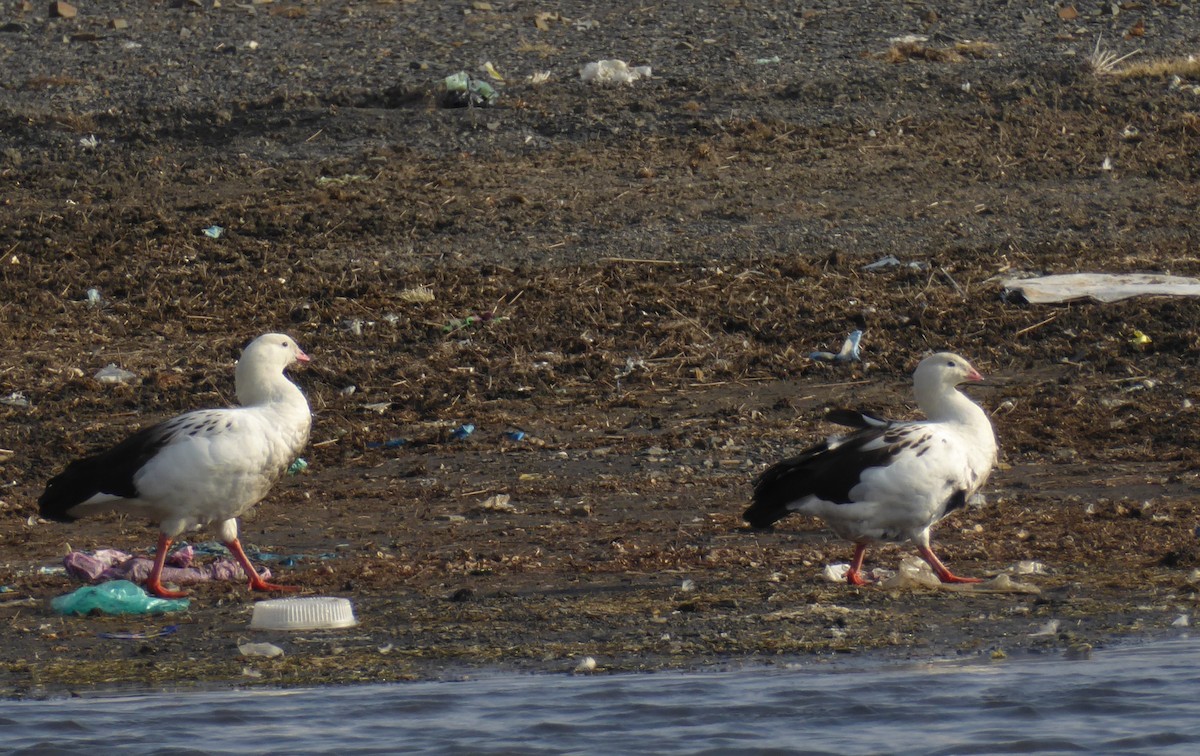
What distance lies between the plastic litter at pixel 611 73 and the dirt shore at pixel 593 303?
243 millimetres

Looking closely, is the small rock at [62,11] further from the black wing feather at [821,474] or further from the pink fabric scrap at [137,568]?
the black wing feather at [821,474]

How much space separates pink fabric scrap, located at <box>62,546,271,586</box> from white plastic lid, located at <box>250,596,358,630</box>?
0.86 m

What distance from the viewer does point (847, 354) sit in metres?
11.3

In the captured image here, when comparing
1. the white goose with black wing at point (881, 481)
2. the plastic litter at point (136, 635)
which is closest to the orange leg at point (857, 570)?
the white goose with black wing at point (881, 481)

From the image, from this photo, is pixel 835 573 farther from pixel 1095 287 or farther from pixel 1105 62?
pixel 1105 62

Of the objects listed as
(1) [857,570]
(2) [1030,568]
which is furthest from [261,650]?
(2) [1030,568]

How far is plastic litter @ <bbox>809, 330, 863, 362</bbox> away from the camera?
37.0 feet

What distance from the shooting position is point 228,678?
7.05m

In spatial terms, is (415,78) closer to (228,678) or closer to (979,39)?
(979,39)

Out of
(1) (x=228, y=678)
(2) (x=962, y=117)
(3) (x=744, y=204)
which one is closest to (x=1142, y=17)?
(2) (x=962, y=117)

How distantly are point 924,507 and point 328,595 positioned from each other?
8.45 ft

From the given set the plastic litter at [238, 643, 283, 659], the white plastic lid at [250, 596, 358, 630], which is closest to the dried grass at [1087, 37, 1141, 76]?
the white plastic lid at [250, 596, 358, 630]

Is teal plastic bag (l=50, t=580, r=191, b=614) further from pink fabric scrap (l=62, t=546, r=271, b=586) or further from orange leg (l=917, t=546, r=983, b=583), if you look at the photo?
orange leg (l=917, t=546, r=983, b=583)

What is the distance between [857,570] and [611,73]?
32.1ft
